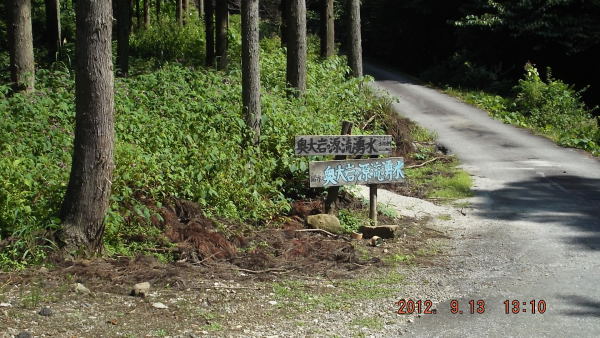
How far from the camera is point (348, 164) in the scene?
11.5m

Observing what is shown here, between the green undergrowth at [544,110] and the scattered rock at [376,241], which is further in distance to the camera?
the green undergrowth at [544,110]

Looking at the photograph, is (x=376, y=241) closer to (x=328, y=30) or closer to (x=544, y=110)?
(x=328, y=30)

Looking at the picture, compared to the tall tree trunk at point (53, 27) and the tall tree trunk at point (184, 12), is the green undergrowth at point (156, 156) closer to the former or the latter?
the tall tree trunk at point (53, 27)

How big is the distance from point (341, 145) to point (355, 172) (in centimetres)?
47

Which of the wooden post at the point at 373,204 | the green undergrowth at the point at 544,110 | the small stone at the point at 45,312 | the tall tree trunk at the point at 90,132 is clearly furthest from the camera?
the green undergrowth at the point at 544,110

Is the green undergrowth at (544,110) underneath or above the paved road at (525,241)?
above

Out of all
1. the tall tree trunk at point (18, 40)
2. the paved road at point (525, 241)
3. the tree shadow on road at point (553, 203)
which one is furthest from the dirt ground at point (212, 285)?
Answer: the tall tree trunk at point (18, 40)

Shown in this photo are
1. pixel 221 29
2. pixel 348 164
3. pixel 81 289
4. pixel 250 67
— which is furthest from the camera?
pixel 221 29

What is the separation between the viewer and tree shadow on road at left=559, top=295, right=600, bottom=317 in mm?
7770

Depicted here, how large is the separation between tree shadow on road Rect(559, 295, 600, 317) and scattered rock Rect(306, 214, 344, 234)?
370 cm

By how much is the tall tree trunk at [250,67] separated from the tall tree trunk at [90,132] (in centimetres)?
446

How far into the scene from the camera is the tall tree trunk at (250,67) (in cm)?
1304

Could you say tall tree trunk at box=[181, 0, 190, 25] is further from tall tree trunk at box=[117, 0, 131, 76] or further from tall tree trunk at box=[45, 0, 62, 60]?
tall tree trunk at box=[117, 0, 131, 76]

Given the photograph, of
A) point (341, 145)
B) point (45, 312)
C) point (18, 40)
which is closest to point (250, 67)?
point (341, 145)
